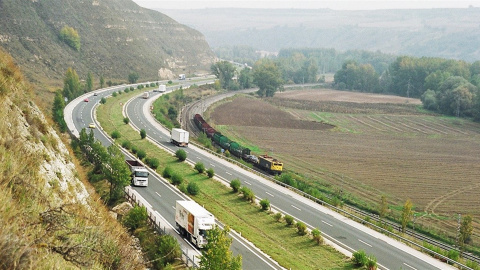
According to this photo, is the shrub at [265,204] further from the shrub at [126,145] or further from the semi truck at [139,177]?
the shrub at [126,145]

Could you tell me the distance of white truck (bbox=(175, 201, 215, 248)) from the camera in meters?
35.8

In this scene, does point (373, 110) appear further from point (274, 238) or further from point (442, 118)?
point (274, 238)

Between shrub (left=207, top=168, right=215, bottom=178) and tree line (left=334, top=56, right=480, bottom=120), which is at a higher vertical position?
tree line (left=334, top=56, right=480, bottom=120)

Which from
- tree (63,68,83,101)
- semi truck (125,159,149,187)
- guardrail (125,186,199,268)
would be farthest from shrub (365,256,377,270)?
tree (63,68,83,101)

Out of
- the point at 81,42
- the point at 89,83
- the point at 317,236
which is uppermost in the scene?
the point at 81,42

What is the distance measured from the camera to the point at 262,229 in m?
44.4

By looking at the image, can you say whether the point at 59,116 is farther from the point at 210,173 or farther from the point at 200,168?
the point at 210,173

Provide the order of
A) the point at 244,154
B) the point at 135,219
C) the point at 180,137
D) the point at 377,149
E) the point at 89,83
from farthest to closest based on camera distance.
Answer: the point at 89,83
the point at 377,149
the point at 244,154
the point at 180,137
the point at 135,219

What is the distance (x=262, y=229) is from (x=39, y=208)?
2839cm

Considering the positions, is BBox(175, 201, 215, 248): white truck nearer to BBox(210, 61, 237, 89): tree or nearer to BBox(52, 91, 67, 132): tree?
BBox(52, 91, 67, 132): tree

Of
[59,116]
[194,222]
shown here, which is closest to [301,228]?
[194,222]

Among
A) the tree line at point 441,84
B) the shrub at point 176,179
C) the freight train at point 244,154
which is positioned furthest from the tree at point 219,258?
the tree line at point 441,84

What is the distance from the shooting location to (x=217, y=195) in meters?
53.6

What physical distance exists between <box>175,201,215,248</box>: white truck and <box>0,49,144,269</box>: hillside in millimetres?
6989
